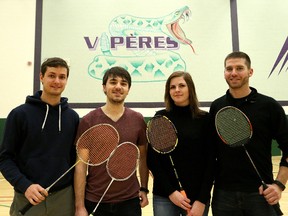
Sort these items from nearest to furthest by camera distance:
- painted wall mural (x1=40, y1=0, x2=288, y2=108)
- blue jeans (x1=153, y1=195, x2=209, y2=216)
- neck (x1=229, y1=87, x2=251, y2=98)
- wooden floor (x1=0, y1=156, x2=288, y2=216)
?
blue jeans (x1=153, y1=195, x2=209, y2=216), neck (x1=229, y1=87, x2=251, y2=98), wooden floor (x1=0, y1=156, x2=288, y2=216), painted wall mural (x1=40, y1=0, x2=288, y2=108)

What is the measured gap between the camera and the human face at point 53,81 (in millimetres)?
2586

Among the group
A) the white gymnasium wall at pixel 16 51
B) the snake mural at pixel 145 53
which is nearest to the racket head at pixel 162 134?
the snake mural at pixel 145 53

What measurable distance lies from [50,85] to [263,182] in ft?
6.72

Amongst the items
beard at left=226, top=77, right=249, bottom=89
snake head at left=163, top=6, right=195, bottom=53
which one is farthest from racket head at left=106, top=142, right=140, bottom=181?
snake head at left=163, top=6, right=195, bottom=53

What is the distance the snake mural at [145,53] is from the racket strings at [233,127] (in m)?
6.05

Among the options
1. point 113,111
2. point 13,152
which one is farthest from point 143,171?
point 13,152

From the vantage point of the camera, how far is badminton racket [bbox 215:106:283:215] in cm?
247

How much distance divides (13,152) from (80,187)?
25.8 inches

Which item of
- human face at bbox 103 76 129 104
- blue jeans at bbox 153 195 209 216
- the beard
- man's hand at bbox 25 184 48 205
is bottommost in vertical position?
blue jeans at bbox 153 195 209 216

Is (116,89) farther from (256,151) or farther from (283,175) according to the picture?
(283,175)

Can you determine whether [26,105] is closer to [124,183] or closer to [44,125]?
[44,125]

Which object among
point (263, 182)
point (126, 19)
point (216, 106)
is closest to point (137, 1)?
point (126, 19)

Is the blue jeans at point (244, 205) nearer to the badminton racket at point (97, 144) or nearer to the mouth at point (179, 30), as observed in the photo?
the badminton racket at point (97, 144)

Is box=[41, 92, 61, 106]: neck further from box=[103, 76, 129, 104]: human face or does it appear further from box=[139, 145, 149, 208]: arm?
box=[139, 145, 149, 208]: arm
